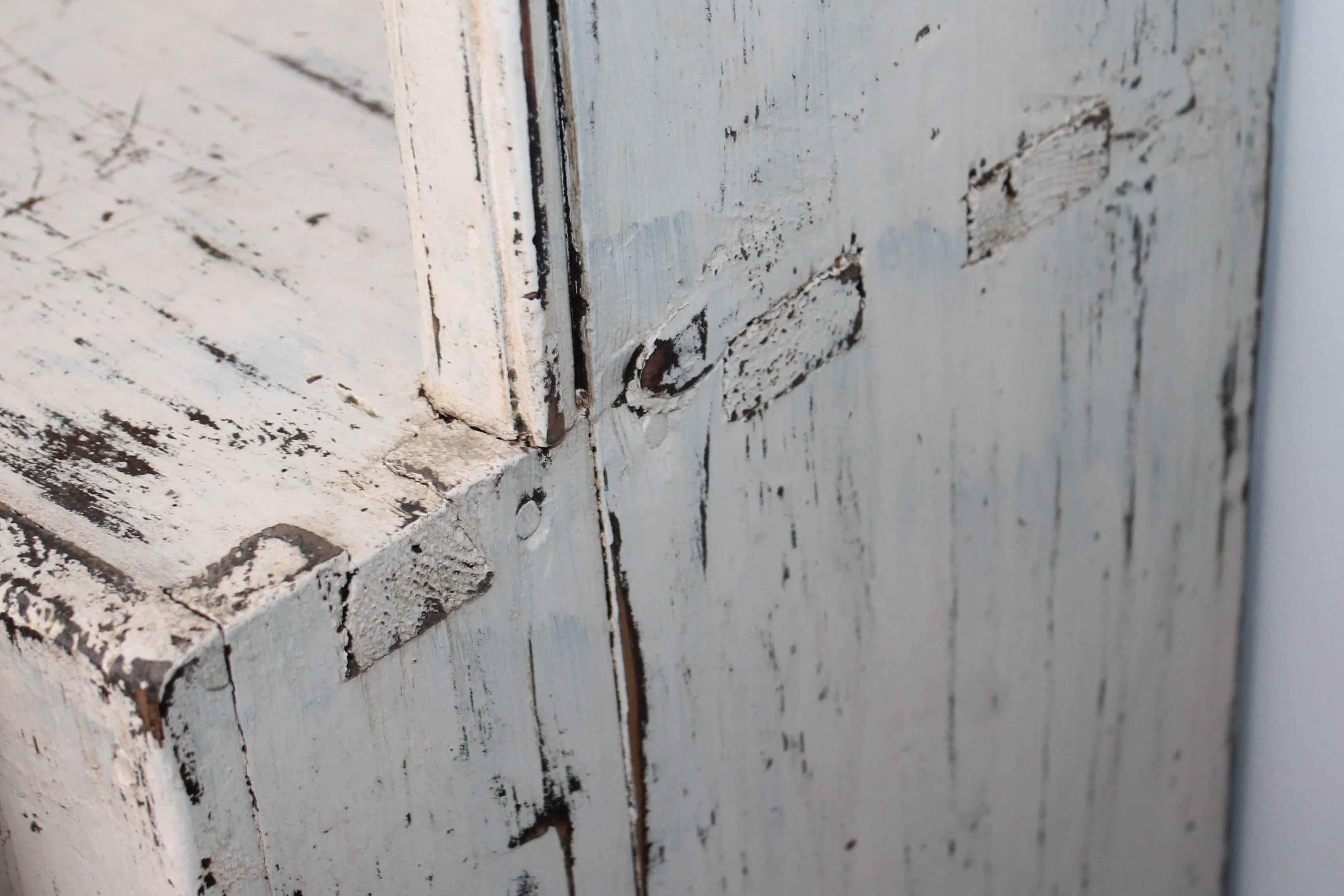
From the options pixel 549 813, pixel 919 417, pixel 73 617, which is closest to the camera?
pixel 73 617

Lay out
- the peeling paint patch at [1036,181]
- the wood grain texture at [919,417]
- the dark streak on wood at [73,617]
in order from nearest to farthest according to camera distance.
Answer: the dark streak on wood at [73,617], the wood grain texture at [919,417], the peeling paint patch at [1036,181]

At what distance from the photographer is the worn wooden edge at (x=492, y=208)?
52 centimetres

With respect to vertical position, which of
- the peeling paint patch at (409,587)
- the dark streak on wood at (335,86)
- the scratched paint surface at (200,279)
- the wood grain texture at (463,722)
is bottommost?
the wood grain texture at (463,722)

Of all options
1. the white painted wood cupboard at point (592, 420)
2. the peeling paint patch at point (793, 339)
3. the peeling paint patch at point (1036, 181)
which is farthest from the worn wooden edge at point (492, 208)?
the peeling paint patch at point (1036, 181)

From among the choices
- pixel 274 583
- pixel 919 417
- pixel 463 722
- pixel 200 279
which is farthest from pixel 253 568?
pixel 919 417

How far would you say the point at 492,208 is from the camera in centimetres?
54

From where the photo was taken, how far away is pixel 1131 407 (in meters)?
0.96

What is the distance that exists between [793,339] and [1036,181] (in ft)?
0.71

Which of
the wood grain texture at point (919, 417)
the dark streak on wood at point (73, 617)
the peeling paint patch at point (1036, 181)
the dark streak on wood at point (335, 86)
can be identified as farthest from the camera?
the dark streak on wood at point (335, 86)

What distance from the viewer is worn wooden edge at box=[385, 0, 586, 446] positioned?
0.52 metres

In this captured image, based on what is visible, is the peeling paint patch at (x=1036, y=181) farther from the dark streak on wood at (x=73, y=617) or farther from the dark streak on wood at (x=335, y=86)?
the dark streak on wood at (x=73, y=617)

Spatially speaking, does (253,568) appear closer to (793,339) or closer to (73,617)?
(73,617)

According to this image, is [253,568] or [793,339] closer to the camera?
[253,568]

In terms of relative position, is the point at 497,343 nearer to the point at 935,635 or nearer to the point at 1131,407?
the point at 935,635
